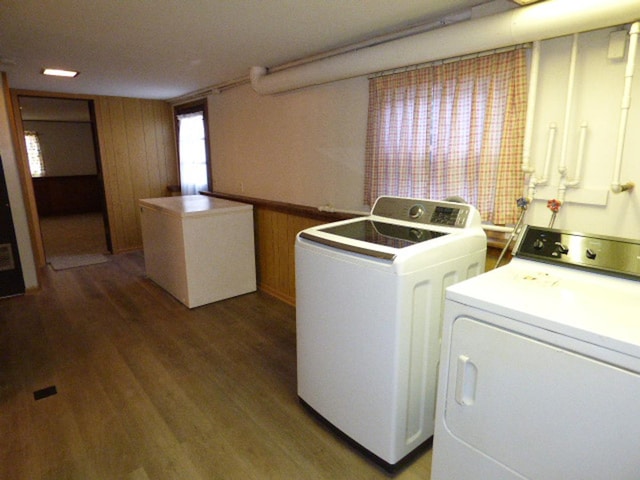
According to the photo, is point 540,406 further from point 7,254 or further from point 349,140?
point 7,254

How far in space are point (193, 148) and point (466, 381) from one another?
4.67 m

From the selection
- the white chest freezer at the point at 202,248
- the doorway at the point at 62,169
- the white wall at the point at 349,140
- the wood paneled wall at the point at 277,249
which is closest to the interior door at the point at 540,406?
the white wall at the point at 349,140

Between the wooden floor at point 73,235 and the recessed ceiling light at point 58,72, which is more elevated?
the recessed ceiling light at point 58,72

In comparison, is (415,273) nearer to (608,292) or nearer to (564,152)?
(608,292)

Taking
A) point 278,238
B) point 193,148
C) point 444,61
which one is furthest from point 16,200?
point 444,61

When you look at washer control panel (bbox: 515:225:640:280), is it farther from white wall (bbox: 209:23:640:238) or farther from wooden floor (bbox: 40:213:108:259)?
wooden floor (bbox: 40:213:108:259)

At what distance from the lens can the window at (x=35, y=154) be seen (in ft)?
28.3

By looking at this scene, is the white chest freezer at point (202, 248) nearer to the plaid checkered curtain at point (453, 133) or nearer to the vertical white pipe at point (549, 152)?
the plaid checkered curtain at point (453, 133)

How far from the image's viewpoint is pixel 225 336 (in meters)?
2.96

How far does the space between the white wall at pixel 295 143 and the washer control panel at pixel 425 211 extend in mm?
666

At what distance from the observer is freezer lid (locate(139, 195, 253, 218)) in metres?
3.34

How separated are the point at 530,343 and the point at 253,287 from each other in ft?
9.89

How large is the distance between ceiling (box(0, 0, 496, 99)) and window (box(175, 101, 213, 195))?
122 centimetres

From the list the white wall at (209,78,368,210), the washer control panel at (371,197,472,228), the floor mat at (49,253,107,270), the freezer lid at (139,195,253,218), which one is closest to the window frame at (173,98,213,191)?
the white wall at (209,78,368,210)
